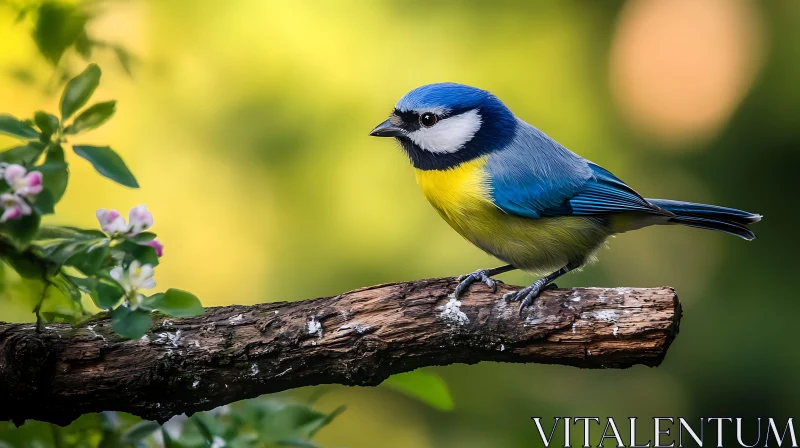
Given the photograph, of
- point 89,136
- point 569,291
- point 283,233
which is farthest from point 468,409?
point 89,136

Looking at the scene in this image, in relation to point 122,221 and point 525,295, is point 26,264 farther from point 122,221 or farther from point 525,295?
point 525,295

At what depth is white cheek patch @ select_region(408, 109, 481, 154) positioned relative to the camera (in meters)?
Result: 3.13

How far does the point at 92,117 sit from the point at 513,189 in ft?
5.03

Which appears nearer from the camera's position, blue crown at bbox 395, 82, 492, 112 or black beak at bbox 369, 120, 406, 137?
blue crown at bbox 395, 82, 492, 112

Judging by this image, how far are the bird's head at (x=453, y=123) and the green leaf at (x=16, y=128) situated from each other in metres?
1.63

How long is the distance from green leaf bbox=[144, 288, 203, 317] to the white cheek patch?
157 cm

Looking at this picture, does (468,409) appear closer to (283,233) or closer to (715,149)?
(283,233)

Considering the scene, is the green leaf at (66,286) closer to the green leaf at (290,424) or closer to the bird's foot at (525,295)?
the green leaf at (290,424)

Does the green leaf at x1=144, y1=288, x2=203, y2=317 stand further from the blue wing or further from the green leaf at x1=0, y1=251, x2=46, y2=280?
the blue wing

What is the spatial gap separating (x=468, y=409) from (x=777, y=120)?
7.85ft

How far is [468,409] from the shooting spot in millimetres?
4559

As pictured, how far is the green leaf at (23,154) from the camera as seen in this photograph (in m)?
1.73

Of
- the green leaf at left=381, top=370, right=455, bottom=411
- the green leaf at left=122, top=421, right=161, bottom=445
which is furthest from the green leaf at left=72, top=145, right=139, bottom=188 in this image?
the green leaf at left=381, top=370, right=455, bottom=411

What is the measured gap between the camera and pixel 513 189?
292 cm
